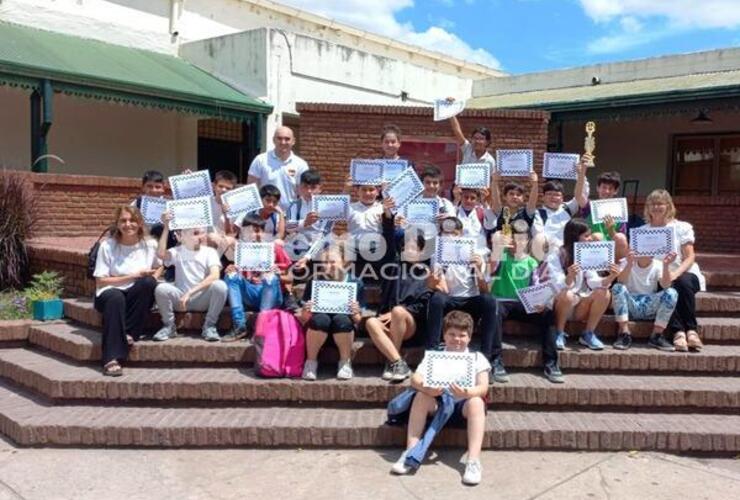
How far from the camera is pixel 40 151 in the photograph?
1051 cm

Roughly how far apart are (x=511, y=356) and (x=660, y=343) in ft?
4.22

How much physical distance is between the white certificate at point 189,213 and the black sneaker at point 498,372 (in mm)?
2709

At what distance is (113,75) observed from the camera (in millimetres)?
11227

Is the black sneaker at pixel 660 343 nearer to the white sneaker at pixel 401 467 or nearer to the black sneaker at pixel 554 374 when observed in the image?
the black sneaker at pixel 554 374

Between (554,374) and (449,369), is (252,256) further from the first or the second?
(554,374)

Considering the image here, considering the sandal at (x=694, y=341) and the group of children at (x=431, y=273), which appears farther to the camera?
the sandal at (x=694, y=341)

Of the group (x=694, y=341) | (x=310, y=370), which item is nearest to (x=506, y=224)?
(x=694, y=341)

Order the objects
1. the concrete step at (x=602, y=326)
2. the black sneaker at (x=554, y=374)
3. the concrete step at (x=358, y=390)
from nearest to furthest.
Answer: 1. the concrete step at (x=358, y=390)
2. the black sneaker at (x=554, y=374)
3. the concrete step at (x=602, y=326)

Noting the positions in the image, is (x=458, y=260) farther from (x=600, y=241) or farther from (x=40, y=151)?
(x=40, y=151)

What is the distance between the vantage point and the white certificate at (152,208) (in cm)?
591

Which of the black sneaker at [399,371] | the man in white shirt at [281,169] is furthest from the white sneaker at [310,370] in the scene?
the man in white shirt at [281,169]

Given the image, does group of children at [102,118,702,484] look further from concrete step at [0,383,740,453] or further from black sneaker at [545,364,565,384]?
concrete step at [0,383,740,453]

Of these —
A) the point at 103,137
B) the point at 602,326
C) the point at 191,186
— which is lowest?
the point at 602,326

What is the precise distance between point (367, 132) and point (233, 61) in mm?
5380
